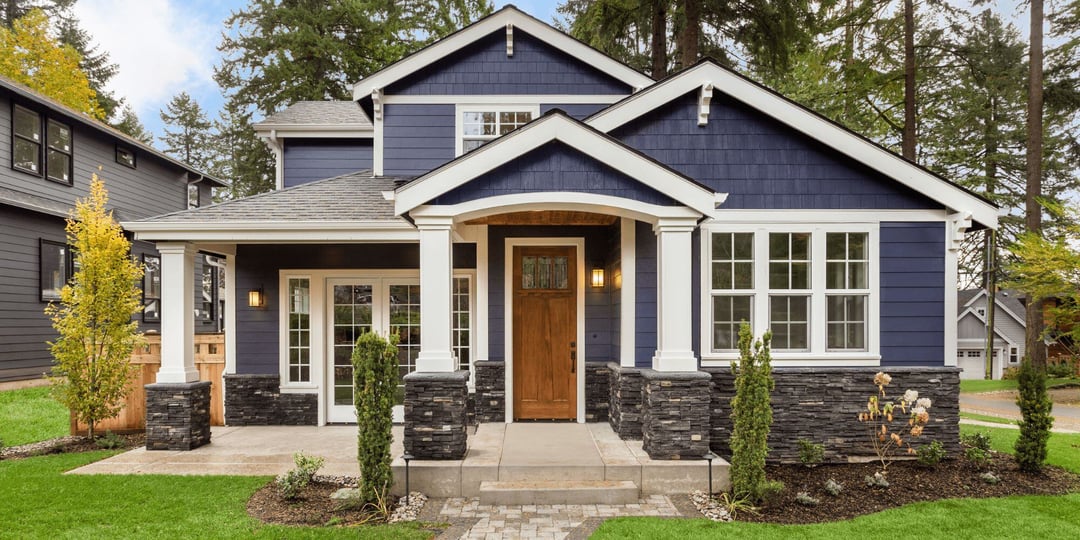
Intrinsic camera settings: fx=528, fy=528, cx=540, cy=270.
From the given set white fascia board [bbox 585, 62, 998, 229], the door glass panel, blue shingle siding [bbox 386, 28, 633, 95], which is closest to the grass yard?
white fascia board [bbox 585, 62, 998, 229]

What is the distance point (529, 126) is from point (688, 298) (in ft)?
7.82

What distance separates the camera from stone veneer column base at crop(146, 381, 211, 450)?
6277 millimetres

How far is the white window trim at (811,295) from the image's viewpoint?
20.0ft

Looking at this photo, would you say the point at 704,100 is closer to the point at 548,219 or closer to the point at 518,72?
the point at 548,219

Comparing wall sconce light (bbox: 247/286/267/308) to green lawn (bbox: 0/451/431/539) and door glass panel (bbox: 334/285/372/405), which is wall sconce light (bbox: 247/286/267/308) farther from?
green lawn (bbox: 0/451/431/539)

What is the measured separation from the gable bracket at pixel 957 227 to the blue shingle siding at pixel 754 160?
243mm

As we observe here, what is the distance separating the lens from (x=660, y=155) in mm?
6301

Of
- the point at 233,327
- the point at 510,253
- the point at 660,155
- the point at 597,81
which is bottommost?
the point at 233,327

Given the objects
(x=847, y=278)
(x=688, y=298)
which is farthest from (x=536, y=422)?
(x=847, y=278)

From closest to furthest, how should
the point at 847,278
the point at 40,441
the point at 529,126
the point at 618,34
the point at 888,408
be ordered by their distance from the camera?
the point at 529,126 → the point at 888,408 → the point at 847,278 → the point at 40,441 → the point at 618,34

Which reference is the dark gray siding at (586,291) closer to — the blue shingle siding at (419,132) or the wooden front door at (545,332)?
the wooden front door at (545,332)

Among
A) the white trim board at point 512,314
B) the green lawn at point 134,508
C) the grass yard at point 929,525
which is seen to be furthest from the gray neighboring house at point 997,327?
the green lawn at point 134,508

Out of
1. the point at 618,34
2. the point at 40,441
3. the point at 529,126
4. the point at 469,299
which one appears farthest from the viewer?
the point at 618,34

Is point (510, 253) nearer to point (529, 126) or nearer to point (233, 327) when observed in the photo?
point (529, 126)
